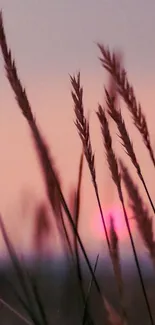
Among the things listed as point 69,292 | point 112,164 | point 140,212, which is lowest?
point 69,292

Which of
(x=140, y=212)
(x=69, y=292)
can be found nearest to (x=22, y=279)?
(x=69, y=292)

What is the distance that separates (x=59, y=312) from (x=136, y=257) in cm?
18

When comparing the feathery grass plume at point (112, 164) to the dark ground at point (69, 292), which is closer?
the feathery grass plume at point (112, 164)

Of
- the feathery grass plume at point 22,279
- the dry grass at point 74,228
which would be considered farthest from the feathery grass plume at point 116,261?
the feathery grass plume at point 22,279

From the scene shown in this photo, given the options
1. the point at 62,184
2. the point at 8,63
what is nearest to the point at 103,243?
the point at 62,184

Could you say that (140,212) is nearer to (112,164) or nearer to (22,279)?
(112,164)

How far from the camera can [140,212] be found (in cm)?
106

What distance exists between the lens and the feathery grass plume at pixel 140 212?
1.02 metres

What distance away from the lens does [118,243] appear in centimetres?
107

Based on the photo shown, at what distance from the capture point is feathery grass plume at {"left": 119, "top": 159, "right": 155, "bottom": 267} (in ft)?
3.34

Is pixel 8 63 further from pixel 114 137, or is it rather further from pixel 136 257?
pixel 136 257

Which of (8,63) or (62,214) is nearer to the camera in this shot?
(8,63)

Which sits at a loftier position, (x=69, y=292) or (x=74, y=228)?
(x=74, y=228)

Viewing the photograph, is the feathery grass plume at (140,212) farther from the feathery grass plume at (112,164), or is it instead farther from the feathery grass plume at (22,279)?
the feathery grass plume at (22,279)
